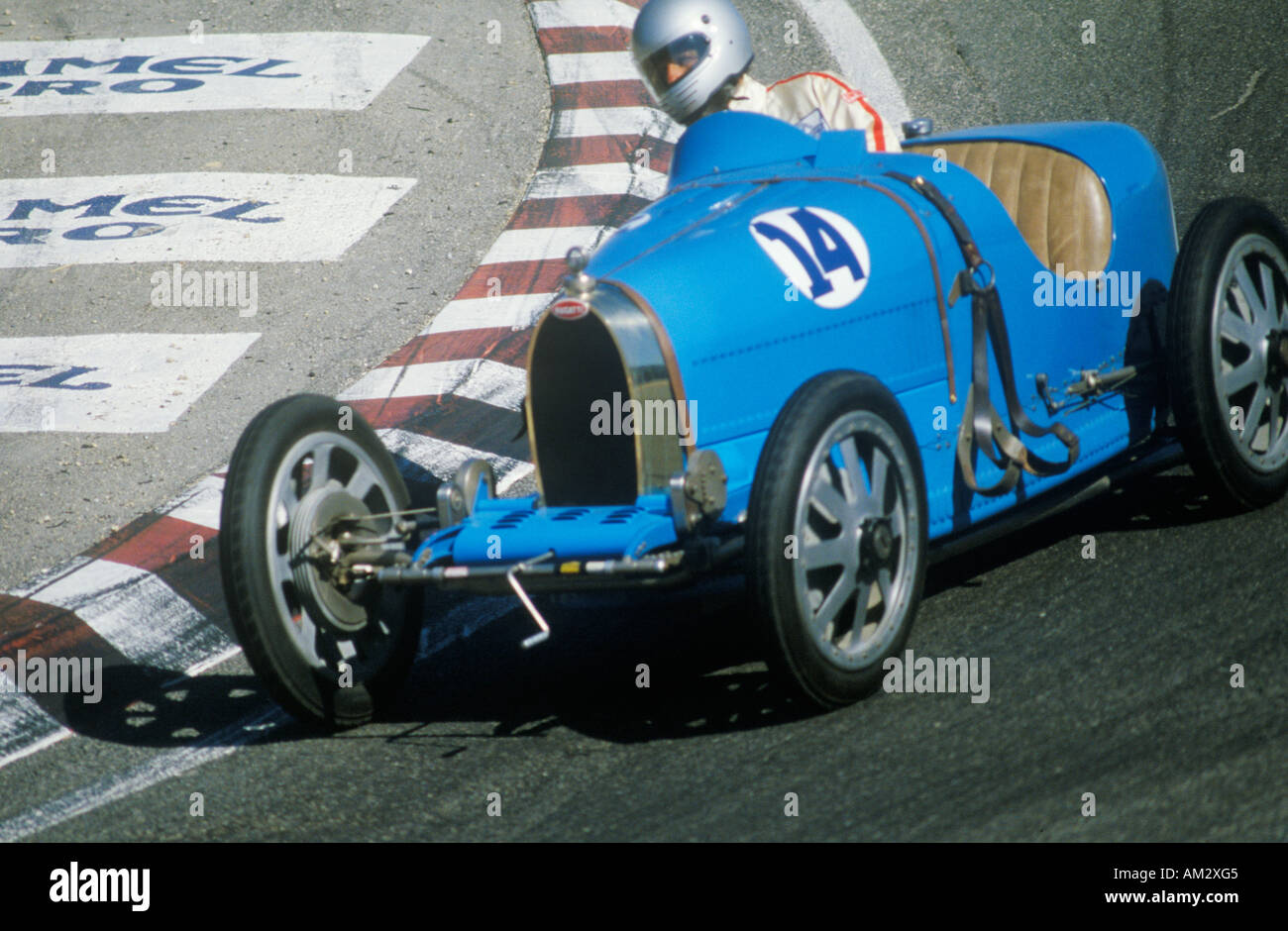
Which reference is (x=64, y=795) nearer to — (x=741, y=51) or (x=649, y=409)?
(x=649, y=409)

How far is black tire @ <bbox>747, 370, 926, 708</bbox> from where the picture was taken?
3.76m

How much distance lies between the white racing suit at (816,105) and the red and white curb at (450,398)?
70.4 inches

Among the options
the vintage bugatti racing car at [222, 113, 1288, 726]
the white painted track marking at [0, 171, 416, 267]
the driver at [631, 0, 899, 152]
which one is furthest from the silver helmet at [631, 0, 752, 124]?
the white painted track marking at [0, 171, 416, 267]

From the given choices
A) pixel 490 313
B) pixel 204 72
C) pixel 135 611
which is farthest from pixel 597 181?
pixel 135 611

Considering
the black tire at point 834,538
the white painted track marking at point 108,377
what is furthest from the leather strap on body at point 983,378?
the white painted track marking at point 108,377

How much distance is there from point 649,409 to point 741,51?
161cm

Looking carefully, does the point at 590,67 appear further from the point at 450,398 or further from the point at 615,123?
the point at 450,398

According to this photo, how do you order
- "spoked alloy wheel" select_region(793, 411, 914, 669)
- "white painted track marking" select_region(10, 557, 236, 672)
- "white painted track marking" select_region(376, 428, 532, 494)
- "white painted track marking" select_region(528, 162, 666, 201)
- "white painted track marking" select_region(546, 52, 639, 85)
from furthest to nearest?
"white painted track marking" select_region(546, 52, 639, 85), "white painted track marking" select_region(528, 162, 666, 201), "white painted track marking" select_region(376, 428, 532, 494), "white painted track marking" select_region(10, 557, 236, 672), "spoked alloy wheel" select_region(793, 411, 914, 669)

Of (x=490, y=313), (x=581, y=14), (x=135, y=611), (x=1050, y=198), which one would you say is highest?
(x=581, y=14)

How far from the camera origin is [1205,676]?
3.95 meters

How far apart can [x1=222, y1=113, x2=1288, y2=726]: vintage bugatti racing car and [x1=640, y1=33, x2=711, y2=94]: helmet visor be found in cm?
25

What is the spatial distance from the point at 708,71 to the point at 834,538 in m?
1.82

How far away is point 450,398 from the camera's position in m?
6.74

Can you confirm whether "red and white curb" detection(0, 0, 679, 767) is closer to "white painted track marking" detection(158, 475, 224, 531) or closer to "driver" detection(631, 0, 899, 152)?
"white painted track marking" detection(158, 475, 224, 531)
